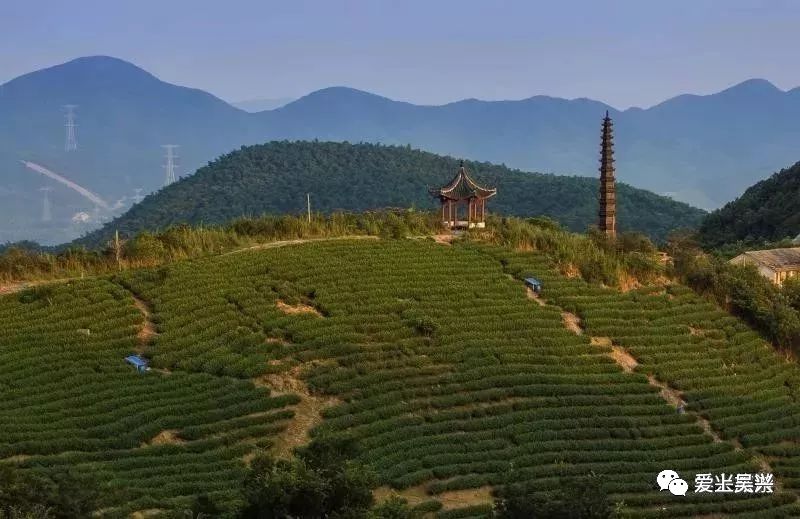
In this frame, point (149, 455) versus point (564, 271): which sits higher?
point (564, 271)

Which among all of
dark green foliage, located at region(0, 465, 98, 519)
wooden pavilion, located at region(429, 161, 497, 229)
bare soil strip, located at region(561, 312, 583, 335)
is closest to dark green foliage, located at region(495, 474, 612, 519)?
dark green foliage, located at region(0, 465, 98, 519)

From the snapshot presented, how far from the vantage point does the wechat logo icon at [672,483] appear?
18922 mm

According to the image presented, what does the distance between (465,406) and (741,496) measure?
6551 millimetres

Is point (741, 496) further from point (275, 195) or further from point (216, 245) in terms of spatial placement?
point (275, 195)

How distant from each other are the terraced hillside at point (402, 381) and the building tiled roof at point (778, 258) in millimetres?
10498

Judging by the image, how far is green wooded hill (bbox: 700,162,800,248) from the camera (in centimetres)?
6322

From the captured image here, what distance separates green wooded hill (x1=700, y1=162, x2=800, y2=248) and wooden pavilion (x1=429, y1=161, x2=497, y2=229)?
2917 cm

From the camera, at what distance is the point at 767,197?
73.7m

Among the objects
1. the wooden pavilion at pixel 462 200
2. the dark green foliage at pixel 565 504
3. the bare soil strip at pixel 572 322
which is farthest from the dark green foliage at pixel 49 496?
the wooden pavilion at pixel 462 200

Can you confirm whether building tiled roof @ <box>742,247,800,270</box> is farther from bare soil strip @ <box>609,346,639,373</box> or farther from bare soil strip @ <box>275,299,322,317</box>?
bare soil strip @ <box>275,299,322,317</box>

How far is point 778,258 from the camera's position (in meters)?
39.5

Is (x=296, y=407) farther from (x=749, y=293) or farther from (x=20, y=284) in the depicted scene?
(x=749, y=293)

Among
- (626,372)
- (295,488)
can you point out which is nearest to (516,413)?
(626,372)

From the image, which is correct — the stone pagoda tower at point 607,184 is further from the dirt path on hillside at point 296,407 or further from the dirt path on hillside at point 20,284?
the dirt path on hillside at point 20,284
